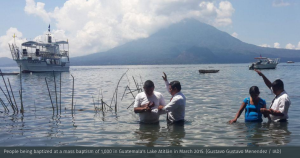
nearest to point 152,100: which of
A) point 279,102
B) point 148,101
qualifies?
point 148,101

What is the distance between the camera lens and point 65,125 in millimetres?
11156

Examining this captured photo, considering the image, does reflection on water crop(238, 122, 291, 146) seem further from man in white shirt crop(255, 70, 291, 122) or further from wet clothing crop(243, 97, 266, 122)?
man in white shirt crop(255, 70, 291, 122)

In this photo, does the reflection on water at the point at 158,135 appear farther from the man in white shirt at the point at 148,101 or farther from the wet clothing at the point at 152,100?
the man in white shirt at the point at 148,101

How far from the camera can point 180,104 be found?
29.0 ft

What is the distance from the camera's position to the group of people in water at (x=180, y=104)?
28.6ft

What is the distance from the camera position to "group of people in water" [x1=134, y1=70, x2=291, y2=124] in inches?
343

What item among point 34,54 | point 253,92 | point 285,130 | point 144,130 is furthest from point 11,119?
point 34,54

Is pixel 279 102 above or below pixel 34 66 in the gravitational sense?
below

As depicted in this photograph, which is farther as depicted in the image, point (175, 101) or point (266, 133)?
point (266, 133)

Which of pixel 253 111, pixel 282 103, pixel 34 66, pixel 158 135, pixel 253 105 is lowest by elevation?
pixel 158 135

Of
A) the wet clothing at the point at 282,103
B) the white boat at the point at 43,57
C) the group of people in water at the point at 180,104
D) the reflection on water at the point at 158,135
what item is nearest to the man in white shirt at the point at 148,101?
the group of people in water at the point at 180,104

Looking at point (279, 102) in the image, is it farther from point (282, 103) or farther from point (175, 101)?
point (175, 101)
